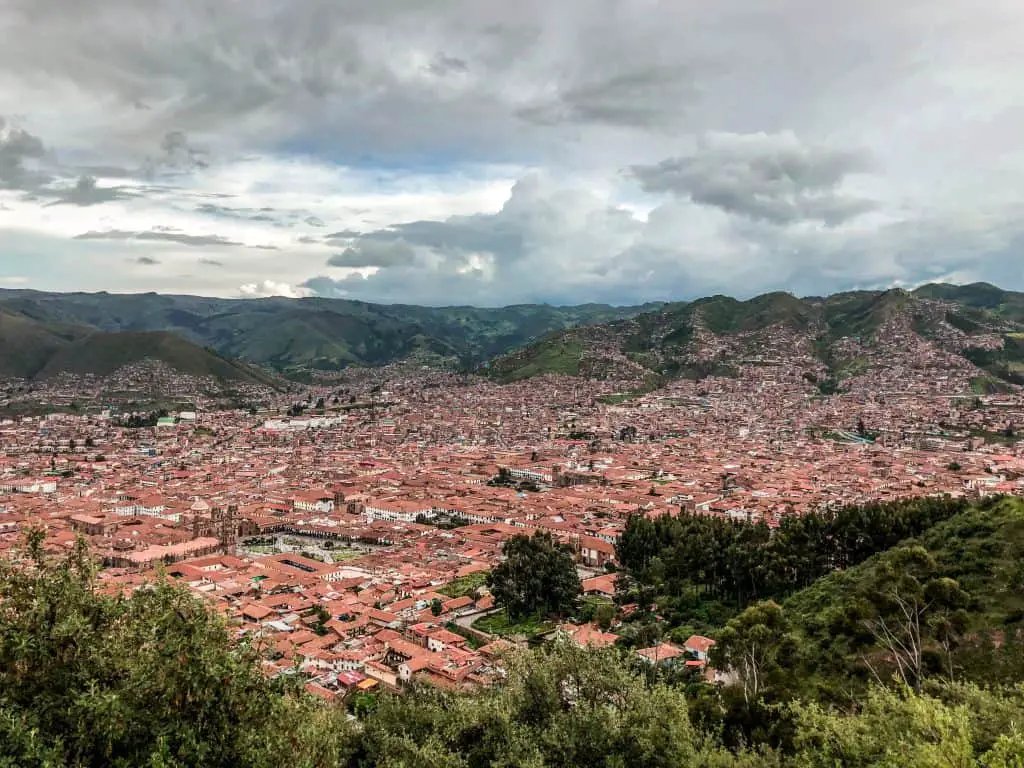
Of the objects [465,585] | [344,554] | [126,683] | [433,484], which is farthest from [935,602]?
[433,484]

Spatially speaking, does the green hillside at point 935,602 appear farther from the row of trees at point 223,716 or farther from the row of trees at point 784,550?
the row of trees at point 223,716

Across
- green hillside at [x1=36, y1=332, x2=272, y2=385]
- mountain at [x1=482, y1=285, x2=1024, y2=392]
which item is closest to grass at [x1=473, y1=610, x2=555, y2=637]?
mountain at [x1=482, y1=285, x2=1024, y2=392]

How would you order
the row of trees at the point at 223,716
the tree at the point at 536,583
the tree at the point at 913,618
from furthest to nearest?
1. the tree at the point at 536,583
2. the tree at the point at 913,618
3. the row of trees at the point at 223,716

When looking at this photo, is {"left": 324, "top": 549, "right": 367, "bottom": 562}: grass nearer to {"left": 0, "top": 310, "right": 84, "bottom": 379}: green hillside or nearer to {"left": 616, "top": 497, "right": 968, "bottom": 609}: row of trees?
{"left": 616, "top": 497, "right": 968, "bottom": 609}: row of trees

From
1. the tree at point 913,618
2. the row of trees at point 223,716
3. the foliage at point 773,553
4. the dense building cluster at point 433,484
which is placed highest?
the row of trees at point 223,716

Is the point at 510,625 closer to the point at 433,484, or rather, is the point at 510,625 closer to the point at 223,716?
the point at 223,716

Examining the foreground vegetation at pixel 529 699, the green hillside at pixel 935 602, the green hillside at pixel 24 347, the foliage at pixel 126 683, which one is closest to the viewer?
the foliage at pixel 126 683

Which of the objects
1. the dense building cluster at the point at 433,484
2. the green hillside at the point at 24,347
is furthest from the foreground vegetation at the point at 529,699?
the green hillside at the point at 24,347
